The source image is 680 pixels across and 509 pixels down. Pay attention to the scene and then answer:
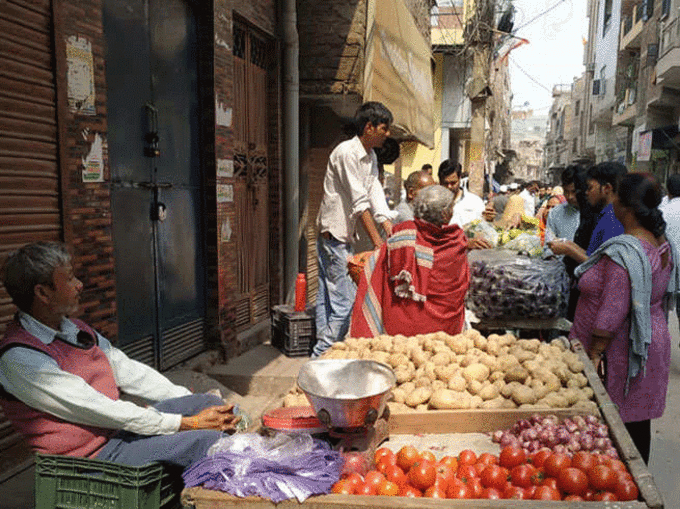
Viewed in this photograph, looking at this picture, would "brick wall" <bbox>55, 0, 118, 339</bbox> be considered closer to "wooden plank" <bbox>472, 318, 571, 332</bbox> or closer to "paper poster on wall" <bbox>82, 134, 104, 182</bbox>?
"paper poster on wall" <bbox>82, 134, 104, 182</bbox>

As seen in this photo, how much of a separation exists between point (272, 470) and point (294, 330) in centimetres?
439

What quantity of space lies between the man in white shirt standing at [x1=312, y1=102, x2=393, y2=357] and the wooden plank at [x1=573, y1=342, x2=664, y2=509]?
217 centimetres

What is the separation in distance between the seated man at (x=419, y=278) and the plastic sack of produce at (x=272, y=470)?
66.0 inches

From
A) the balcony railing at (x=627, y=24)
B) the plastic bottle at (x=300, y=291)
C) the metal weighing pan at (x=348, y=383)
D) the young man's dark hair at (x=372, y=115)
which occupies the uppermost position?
the balcony railing at (x=627, y=24)

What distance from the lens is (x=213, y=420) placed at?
2613mm

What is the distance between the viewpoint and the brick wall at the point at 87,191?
12.9 feet

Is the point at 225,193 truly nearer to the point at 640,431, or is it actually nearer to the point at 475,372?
the point at 475,372

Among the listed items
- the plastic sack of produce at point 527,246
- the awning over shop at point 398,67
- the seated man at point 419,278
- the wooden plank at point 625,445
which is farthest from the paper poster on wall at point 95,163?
the awning over shop at point 398,67

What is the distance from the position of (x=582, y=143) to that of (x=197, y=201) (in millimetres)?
43089

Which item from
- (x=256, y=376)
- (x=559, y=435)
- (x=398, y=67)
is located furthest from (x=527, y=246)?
(x=398, y=67)

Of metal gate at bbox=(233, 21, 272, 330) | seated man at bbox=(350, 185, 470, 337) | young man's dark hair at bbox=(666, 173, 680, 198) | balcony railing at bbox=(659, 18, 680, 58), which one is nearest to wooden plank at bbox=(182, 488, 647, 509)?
seated man at bbox=(350, 185, 470, 337)

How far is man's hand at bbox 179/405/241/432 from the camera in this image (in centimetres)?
259

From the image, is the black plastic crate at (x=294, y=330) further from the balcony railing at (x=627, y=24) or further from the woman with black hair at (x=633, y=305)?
the balcony railing at (x=627, y=24)

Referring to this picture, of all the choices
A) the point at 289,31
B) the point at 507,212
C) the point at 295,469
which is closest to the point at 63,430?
the point at 295,469
